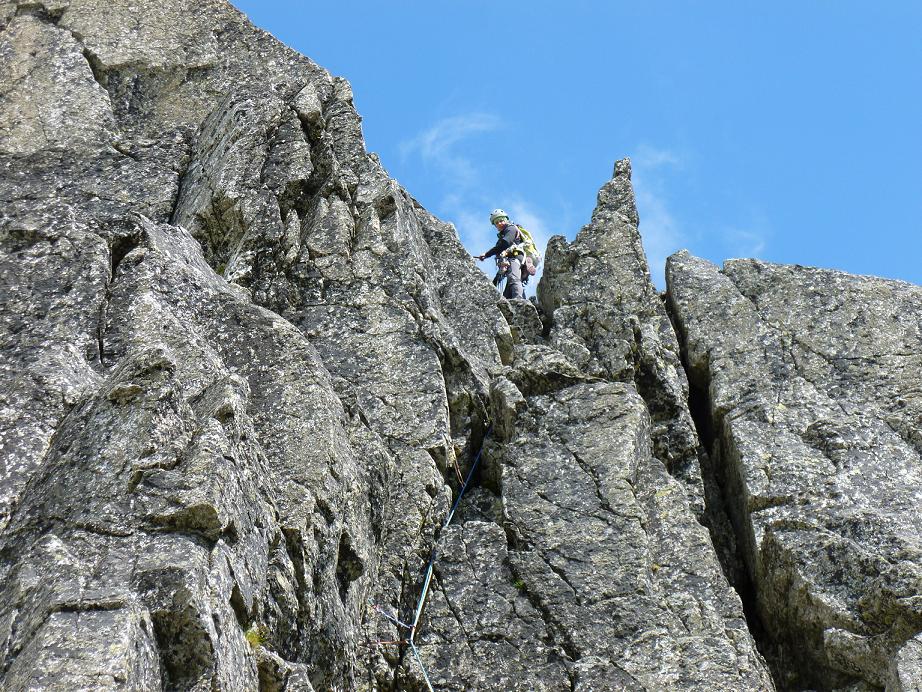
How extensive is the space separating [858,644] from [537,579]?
5.60 meters

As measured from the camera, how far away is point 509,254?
36.3 metres

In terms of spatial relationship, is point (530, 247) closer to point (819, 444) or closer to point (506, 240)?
point (506, 240)

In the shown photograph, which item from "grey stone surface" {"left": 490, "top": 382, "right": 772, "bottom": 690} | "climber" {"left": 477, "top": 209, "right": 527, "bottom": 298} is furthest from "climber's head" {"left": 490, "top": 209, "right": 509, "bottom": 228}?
"grey stone surface" {"left": 490, "top": 382, "right": 772, "bottom": 690}

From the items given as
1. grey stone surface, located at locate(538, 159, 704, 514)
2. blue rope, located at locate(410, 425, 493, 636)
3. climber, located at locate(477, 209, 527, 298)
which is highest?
climber, located at locate(477, 209, 527, 298)

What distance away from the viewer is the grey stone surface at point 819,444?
69.2 ft

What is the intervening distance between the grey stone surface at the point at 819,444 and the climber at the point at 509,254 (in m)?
6.36

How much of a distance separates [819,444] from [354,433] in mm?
9566

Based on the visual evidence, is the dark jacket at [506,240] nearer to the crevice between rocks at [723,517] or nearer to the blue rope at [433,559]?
the crevice between rocks at [723,517]

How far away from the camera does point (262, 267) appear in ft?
87.2

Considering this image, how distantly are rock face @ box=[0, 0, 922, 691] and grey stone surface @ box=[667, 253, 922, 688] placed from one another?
73mm

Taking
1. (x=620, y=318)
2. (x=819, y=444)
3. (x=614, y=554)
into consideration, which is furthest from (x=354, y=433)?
(x=819, y=444)

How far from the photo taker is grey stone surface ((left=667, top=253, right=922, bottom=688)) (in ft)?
69.2

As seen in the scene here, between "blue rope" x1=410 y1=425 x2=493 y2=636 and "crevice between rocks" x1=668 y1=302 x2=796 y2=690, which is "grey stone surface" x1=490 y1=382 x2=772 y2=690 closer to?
"blue rope" x1=410 y1=425 x2=493 y2=636

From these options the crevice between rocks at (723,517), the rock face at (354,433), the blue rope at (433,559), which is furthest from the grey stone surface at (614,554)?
the crevice between rocks at (723,517)
